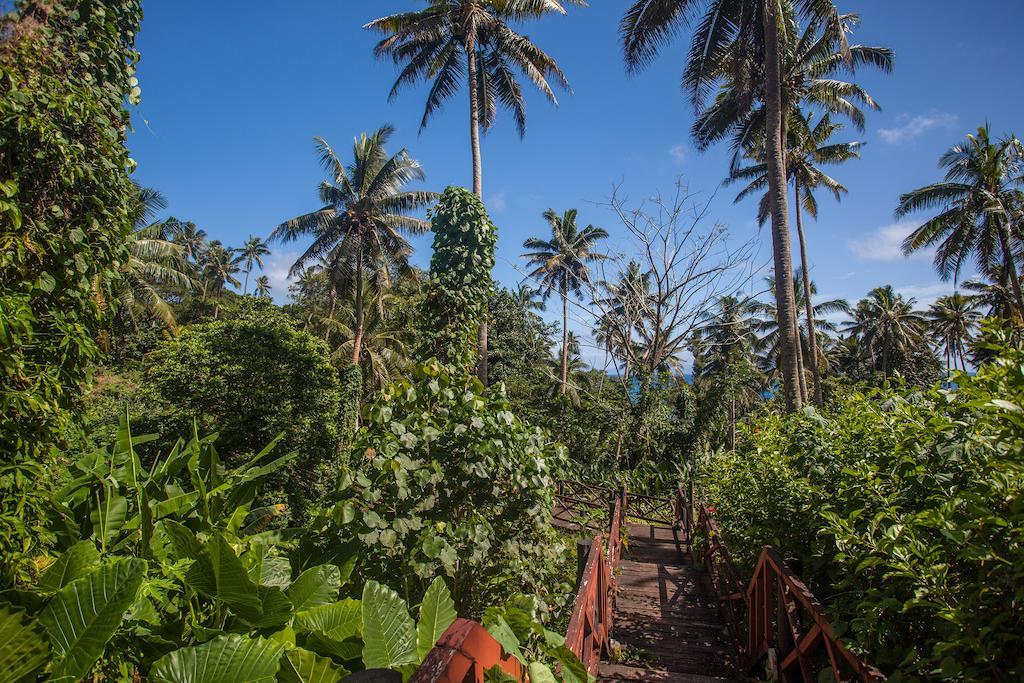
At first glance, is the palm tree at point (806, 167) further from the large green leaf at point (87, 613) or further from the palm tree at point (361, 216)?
the large green leaf at point (87, 613)

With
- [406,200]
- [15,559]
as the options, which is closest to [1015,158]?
[406,200]

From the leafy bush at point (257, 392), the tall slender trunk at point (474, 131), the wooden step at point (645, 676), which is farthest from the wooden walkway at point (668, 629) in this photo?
the leafy bush at point (257, 392)

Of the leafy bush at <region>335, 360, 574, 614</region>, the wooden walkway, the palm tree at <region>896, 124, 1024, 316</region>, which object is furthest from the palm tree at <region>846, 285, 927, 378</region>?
the leafy bush at <region>335, 360, 574, 614</region>

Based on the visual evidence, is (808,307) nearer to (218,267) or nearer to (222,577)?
(222,577)

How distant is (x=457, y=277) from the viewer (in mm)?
8391

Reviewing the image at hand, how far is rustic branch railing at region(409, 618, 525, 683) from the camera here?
907 mm

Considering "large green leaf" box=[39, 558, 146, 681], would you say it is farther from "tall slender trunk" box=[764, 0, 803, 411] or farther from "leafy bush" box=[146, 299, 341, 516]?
"leafy bush" box=[146, 299, 341, 516]

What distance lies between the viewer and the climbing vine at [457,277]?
8.25 metres

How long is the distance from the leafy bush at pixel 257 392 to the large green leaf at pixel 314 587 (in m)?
12.0

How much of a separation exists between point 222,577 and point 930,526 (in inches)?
104

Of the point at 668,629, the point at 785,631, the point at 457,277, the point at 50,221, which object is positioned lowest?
the point at 668,629

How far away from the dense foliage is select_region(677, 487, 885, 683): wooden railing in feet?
0.40

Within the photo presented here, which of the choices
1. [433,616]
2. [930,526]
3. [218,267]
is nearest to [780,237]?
[930,526]

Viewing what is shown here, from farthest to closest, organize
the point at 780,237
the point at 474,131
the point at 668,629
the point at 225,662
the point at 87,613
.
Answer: the point at 474,131 < the point at 780,237 < the point at 668,629 < the point at 87,613 < the point at 225,662
